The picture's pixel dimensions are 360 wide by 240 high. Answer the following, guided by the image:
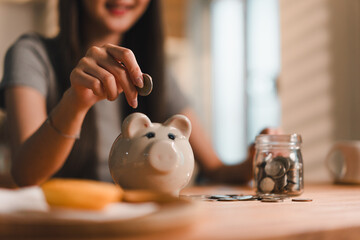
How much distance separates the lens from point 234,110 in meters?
3.30

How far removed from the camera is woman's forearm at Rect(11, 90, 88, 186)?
81 cm

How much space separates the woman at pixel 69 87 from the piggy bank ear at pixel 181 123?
0.92ft

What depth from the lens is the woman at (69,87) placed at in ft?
3.10

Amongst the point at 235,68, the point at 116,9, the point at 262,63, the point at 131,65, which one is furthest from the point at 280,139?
the point at 235,68

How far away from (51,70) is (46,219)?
1.11m

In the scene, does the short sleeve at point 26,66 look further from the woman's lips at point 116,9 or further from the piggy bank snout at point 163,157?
the piggy bank snout at point 163,157

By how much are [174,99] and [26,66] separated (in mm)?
598

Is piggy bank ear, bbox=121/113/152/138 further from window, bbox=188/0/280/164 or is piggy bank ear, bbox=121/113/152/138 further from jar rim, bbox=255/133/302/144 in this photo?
window, bbox=188/0/280/164

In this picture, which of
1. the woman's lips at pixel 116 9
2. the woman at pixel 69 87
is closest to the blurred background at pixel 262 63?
the woman at pixel 69 87

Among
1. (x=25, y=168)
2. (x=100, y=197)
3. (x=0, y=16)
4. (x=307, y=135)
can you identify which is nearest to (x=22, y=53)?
(x=25, y=168)

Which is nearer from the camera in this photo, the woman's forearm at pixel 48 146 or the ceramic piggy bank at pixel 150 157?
the ceramic piggy bank at pixel 150 157

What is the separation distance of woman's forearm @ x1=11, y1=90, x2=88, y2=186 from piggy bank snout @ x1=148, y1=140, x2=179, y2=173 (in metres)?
0.29

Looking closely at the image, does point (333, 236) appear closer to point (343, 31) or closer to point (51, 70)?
point (51, 70)

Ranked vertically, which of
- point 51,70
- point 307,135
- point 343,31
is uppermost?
point 343,31
